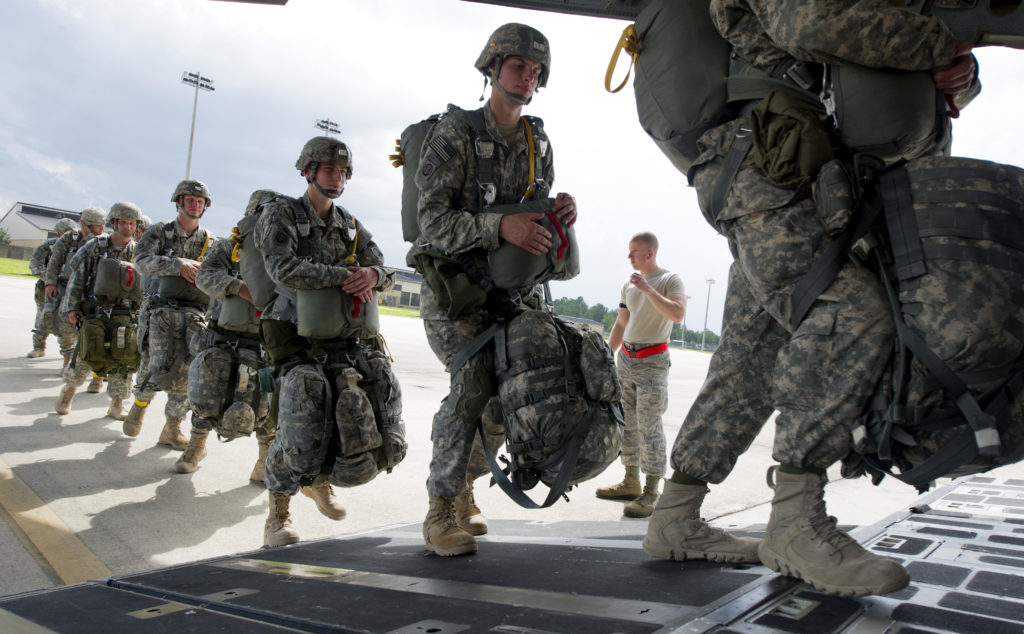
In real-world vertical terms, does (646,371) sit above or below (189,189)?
below

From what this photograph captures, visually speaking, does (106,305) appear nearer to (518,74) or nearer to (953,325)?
(518,74)

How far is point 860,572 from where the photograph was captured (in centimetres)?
181

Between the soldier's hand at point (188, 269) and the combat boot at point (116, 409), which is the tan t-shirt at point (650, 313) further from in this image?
the combat boot at point (116, 409)

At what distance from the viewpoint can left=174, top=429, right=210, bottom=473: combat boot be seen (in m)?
5.17

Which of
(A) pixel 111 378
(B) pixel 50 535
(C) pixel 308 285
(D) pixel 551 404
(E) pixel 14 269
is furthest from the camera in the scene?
(E) pixel 14 269

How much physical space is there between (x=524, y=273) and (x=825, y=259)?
122cm

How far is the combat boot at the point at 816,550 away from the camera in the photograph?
70.2 inches

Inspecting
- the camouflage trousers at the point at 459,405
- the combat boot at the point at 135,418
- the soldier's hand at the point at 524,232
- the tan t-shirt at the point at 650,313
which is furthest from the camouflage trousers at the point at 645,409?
the combat boot at the point at 135,418

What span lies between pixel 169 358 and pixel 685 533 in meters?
5.27

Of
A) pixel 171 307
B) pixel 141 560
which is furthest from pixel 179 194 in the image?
pixel 141 560

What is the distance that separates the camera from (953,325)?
1.72m

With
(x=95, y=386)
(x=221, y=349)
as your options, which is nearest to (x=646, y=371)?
(x=221, y=349)

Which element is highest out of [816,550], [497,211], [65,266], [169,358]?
[65,266]

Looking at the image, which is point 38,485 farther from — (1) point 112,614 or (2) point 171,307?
(1) point 112,614
